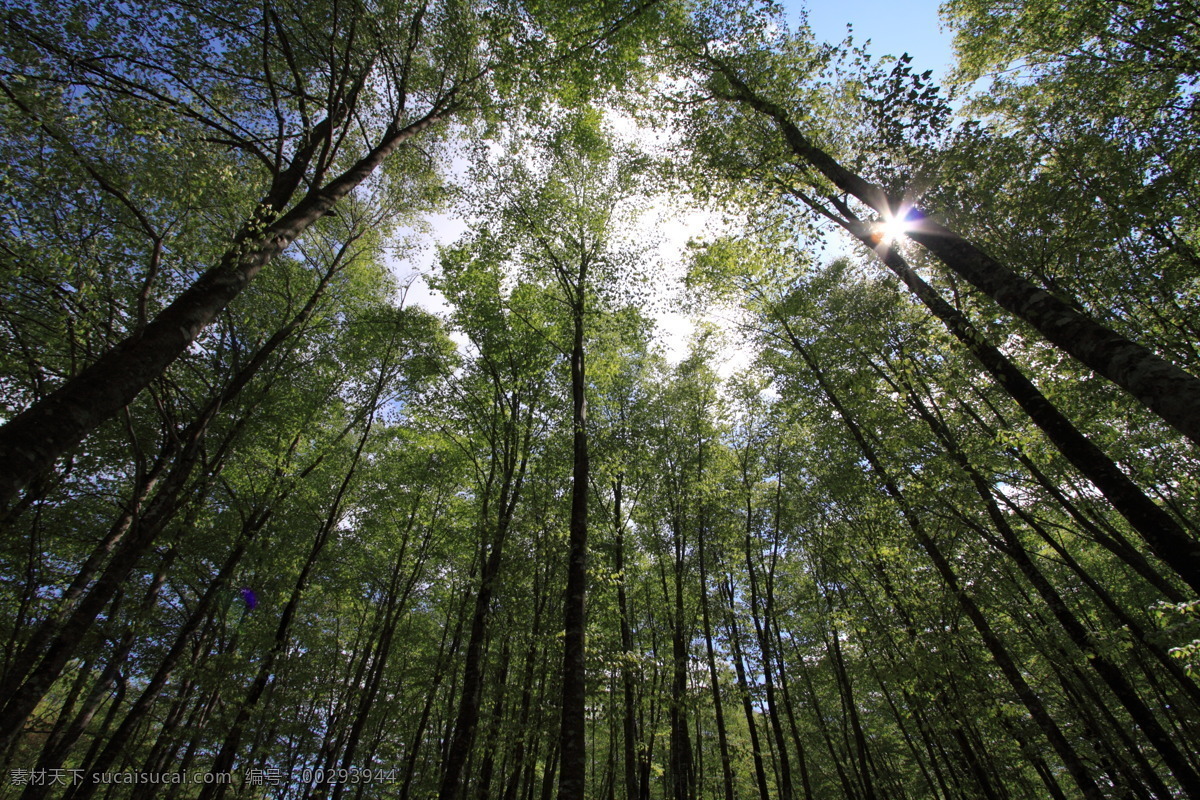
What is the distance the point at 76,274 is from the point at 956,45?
18313 millimetres

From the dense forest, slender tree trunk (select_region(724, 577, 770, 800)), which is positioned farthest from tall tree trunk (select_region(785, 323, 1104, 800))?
slender tree trunk (select_region(724, 577, 770, 800))

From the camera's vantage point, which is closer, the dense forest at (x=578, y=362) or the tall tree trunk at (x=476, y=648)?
Result: the dense forest at (x=578, y=362)

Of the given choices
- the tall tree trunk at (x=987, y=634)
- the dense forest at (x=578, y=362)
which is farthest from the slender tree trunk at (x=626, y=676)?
the tall tree trunk at (x=987, y=634)

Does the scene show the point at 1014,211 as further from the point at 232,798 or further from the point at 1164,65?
the point at 232,798

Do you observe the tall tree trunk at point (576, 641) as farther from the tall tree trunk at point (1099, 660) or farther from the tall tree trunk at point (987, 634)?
the tall tree trunk at point (1099, 660)

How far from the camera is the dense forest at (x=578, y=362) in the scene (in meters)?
5.80

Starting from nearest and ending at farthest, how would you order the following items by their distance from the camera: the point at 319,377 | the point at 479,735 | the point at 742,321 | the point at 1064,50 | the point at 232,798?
1. the point at 1064,50
2. the point at 232,798
3. the point at 479,735
4. the point at 319,377
5. the point at 742,321

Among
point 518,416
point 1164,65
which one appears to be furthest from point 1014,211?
point 518,416

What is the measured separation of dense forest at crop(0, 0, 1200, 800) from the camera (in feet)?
19.0

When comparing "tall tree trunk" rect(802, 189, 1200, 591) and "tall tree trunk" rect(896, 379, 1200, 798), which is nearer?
"tall tree trunk" rect(802, 189, 1200, 591)

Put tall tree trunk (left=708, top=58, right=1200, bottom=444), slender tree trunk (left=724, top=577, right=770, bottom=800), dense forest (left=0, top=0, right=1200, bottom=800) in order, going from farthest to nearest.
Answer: slender tree trunk (left=724, top=577, right=770, bottom=800) < dense forest (left=0, top=0, right=1200, bottom=800) < tall tree trunk (left=708, top=58, right=1200, bottom=444)

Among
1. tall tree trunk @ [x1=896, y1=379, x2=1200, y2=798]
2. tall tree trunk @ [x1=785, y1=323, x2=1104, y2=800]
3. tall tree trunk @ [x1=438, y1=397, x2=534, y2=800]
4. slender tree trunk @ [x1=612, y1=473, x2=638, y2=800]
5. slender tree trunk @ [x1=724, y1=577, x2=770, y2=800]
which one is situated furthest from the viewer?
slender tree trunk @ [x1=724, y1=577, x2=770, y2=800]

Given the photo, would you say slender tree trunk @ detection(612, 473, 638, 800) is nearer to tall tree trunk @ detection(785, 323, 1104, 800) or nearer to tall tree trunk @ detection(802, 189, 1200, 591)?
tall tree trunk @ detection(785, 323, 1104, 800)

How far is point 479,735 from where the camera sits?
1229 centimetres
